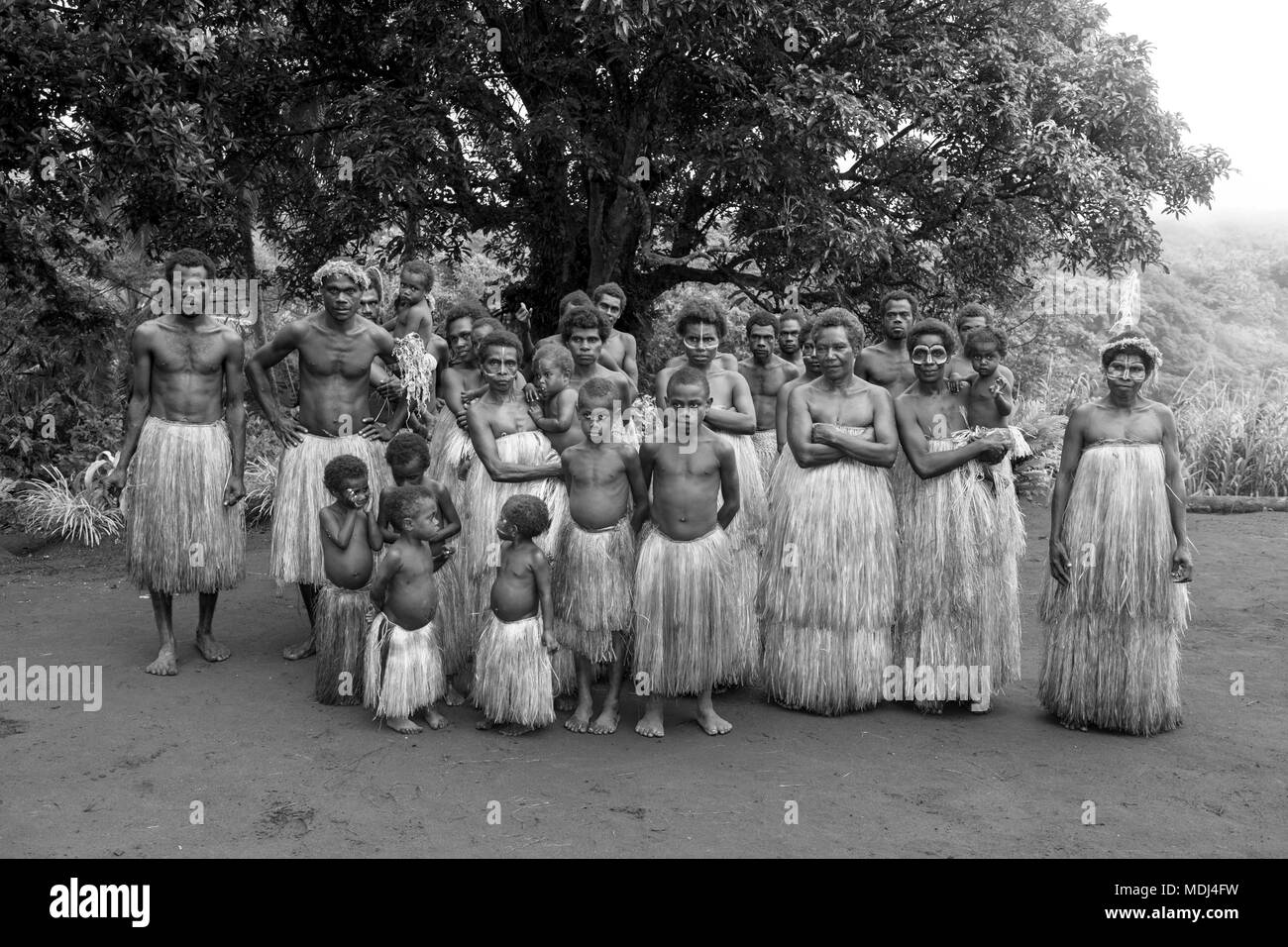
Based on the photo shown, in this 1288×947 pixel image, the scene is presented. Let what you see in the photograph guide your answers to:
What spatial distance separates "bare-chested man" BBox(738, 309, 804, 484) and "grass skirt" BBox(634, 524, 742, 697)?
130 cm

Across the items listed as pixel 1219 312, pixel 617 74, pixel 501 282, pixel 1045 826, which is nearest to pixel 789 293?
pixel 617 74

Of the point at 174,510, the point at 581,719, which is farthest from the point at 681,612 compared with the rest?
the point at 174,510

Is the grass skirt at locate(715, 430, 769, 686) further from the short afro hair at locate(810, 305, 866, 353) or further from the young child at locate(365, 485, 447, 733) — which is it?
the young child at locate(365, 485, 447, 733)

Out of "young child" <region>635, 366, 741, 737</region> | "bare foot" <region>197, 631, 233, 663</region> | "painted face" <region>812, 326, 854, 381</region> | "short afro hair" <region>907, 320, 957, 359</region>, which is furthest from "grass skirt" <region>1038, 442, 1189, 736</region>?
"bare foot" <region>197, 631, 233, 663</region>

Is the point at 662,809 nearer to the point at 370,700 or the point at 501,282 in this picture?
the point at 370,700

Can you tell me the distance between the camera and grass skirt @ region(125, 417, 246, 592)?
461 cm

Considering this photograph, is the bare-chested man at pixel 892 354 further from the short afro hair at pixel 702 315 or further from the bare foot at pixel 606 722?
the bare foot at pixel 606 722

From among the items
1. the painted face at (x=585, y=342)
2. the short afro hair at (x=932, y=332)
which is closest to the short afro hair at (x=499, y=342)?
the painted face at (x=585, y=342)

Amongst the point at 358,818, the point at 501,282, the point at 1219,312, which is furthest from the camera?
the point at 1219,312

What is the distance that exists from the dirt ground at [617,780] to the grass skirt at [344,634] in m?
0.13

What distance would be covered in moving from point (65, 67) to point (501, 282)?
4.89 meters

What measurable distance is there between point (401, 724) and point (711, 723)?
114cm

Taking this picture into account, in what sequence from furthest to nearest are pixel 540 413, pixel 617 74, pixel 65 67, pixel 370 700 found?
1. pixel 617 74
2. pixel 65 67
3. pixel 540 413
4. pixel 370 700

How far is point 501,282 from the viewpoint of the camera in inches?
417
